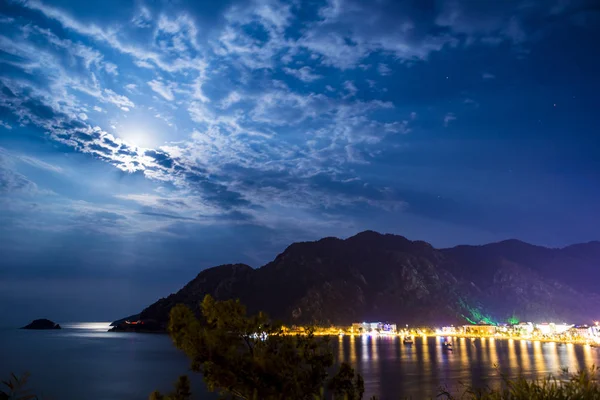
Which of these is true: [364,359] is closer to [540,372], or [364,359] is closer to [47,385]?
[540,372]

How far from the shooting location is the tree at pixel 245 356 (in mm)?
14828

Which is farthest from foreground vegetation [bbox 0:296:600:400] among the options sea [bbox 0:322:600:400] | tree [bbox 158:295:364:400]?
sea [bbox 0:322:600:400]

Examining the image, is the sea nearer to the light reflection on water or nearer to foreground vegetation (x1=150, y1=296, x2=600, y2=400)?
the light reflection on water

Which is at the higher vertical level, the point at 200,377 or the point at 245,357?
the point at 245,357

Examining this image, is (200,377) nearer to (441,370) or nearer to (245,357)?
(441,370)

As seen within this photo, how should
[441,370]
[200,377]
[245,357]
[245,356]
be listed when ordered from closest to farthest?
1. [245,357]
2. [245,356]
3. [200,377]
4. [441,370]

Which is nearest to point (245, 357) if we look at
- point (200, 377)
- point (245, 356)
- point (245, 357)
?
point (245, 357)

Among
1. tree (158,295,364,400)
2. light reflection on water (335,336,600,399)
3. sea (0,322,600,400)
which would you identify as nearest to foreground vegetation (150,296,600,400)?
tree (158,295,364,400)

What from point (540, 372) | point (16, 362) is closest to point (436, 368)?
point (540, 372)

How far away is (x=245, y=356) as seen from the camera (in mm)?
15180

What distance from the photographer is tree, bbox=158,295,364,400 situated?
14.8m

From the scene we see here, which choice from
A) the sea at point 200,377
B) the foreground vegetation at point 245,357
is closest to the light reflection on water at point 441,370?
the sea at point 200,377

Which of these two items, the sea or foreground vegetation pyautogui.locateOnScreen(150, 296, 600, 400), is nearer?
foreground vegetation pyautogui.locateOnScreen(150, 296, 600, 400)

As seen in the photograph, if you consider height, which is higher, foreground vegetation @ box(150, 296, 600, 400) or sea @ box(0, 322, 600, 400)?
foreground vegetation @ box(150, 296, 600, 400)
